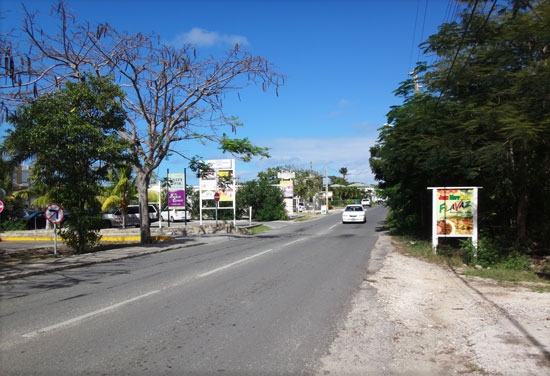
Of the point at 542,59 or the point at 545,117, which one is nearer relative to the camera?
the point at 545,117

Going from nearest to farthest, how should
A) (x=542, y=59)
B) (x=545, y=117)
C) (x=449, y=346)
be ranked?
(x=449, y=346) < (x=545, y=117) < (x=542, y=59)

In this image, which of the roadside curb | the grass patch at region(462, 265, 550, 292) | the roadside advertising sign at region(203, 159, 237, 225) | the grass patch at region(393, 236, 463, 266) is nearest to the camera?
the grass patch at region(462, 265, 550, 292)

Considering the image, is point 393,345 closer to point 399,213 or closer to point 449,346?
point 449,346

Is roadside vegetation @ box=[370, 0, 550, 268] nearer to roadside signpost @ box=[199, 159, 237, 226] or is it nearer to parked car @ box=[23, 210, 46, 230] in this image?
roadside signpost @ box=[199, 159, 237, 226]

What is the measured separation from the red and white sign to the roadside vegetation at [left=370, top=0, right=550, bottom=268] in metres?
12.1

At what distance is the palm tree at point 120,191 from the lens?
90.5 ft

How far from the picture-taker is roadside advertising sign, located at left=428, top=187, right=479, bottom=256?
13.3m

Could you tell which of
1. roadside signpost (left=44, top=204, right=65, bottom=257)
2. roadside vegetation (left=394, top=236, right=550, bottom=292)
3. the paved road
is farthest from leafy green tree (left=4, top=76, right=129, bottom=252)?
roadside vegetation (left=394, top=236, right=550, bottom=292)

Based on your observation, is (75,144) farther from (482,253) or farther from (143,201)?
(482,253)

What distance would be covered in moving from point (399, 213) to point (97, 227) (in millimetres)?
17450

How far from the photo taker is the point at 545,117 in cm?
1032

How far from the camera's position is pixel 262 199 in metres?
44.6

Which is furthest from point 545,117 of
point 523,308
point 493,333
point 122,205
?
point 122,205

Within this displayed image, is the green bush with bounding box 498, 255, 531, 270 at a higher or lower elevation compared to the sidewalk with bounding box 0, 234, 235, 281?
higher
